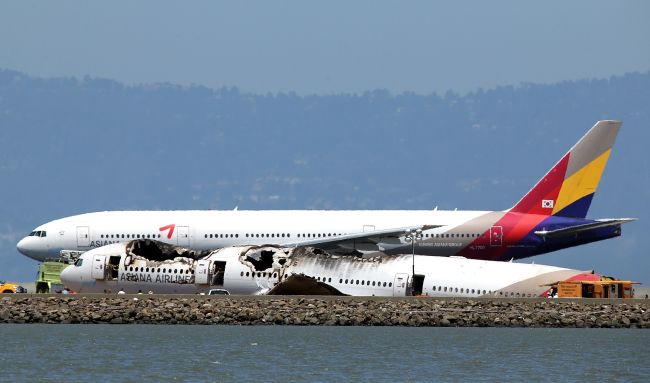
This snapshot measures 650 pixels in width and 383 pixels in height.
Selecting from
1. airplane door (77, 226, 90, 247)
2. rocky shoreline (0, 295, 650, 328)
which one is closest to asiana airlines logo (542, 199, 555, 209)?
rocky shoreline (0, 295, 650, 328)

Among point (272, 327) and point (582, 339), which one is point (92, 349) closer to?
point (272, 327)

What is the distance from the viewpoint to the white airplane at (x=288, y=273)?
10162 centimetres

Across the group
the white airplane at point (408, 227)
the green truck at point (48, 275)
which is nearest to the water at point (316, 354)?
the green truck at point (48, 275)

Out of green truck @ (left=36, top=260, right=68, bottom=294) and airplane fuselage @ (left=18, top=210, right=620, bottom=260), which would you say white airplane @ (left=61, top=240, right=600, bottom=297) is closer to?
airplane fuselage @ (left=18, top=210, right=620, bottom=260)

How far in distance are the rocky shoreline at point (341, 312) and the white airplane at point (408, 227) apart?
11.1m

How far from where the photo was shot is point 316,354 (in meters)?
84.2

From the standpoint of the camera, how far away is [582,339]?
92500mm

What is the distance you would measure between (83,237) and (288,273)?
2002cm

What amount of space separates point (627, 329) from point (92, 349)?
3332 cm

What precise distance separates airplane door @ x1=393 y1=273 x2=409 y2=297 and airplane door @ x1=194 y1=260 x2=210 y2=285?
451 inches

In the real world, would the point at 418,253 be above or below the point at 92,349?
above

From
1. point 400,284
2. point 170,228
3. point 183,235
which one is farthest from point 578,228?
point 170,228

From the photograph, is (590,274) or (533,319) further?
(590,274)

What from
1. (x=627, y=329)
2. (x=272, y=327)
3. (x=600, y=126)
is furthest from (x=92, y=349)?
(x=600, y=126)
